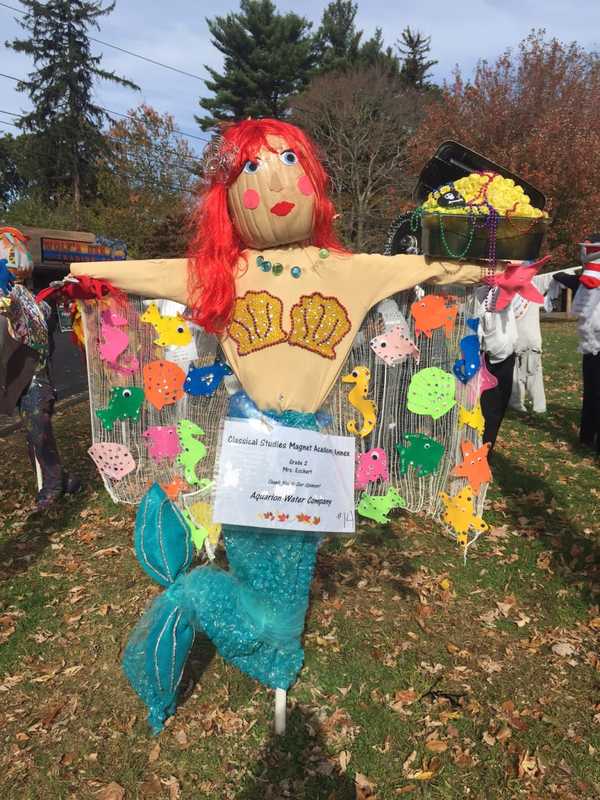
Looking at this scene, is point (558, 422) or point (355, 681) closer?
point (355, 681)

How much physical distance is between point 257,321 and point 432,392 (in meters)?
0.93

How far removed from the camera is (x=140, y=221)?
23812 mm

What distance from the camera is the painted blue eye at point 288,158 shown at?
2.22 meters

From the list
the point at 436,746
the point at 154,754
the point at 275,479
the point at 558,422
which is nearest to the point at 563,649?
the point at 436,746

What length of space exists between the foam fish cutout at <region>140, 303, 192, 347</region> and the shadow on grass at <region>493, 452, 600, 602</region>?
2967 mm

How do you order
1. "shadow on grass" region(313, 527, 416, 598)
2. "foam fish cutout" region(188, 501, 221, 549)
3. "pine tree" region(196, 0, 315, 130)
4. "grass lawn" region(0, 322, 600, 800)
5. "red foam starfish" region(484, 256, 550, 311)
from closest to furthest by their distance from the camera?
"red foam starfish" region(484, 256, 550, 311), "grass lawn" region(0, 322, 600, 800), "foam fish cutout" region(188, 501, 221, 549), "shadow on grass" region(313, 527, 416, 598), "pine tree" region(196, 0, 315, 130)

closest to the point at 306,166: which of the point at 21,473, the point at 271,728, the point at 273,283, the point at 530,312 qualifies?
the point at 273,283

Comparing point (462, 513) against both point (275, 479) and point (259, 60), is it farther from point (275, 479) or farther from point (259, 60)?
point (259, 60)

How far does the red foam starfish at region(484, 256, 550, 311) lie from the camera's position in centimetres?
231

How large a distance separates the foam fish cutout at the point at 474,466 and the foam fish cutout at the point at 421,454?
0.36 feet

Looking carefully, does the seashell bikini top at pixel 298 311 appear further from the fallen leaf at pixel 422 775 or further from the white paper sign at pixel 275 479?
the fallen leaf at pixel 422 775

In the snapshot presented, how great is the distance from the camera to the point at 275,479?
7.30 feet

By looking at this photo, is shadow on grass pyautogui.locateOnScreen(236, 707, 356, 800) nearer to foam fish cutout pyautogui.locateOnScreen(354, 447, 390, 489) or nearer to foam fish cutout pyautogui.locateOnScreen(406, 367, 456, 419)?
foam fish cutout pyautogui.locateOnScreen(354, 447, 390, 489)

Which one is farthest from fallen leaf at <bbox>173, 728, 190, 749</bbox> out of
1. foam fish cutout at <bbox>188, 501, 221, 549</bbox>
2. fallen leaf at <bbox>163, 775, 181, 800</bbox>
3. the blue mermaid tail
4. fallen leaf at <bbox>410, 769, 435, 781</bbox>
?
fallen leaf at <bbox>410, 769, 435, 781</bbox>
